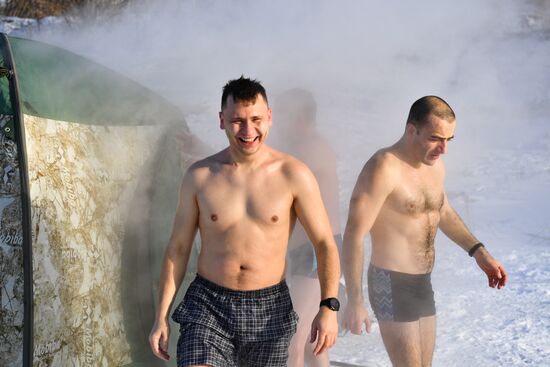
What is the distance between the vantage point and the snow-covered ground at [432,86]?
5.52 m

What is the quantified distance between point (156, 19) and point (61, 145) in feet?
32.9

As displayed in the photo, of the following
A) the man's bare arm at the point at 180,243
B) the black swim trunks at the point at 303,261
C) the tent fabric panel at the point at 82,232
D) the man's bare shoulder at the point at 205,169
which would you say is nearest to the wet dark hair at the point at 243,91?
the man's bare shoulder at the point at 205,169

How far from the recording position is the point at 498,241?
792 cm

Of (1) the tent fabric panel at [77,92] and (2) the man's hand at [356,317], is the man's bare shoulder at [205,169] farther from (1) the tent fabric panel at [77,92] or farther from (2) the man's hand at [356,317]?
(2) the man's hand at [356,317]

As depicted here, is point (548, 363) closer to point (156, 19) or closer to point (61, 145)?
point (61, 145)

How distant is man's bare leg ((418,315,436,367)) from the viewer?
3.34m

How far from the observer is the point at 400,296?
3.32 meters

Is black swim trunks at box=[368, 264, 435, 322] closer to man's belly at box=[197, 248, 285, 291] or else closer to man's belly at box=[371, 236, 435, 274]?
man's belly at box=[371, 236, 435, 274]

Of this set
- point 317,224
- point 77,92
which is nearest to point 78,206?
point 77,92

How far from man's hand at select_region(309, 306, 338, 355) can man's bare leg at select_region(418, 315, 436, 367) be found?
1.00 meters

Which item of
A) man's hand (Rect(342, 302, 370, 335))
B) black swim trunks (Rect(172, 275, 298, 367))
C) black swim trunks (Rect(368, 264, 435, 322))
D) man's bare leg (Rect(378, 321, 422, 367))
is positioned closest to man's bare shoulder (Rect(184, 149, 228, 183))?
black swim trunks (Rect(172, 275, 298, 367))

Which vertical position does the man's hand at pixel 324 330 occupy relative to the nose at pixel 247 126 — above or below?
below

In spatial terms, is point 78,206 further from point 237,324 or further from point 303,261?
point 303,261

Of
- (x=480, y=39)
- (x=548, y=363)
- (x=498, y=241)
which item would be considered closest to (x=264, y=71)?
(x=498, y=241)
